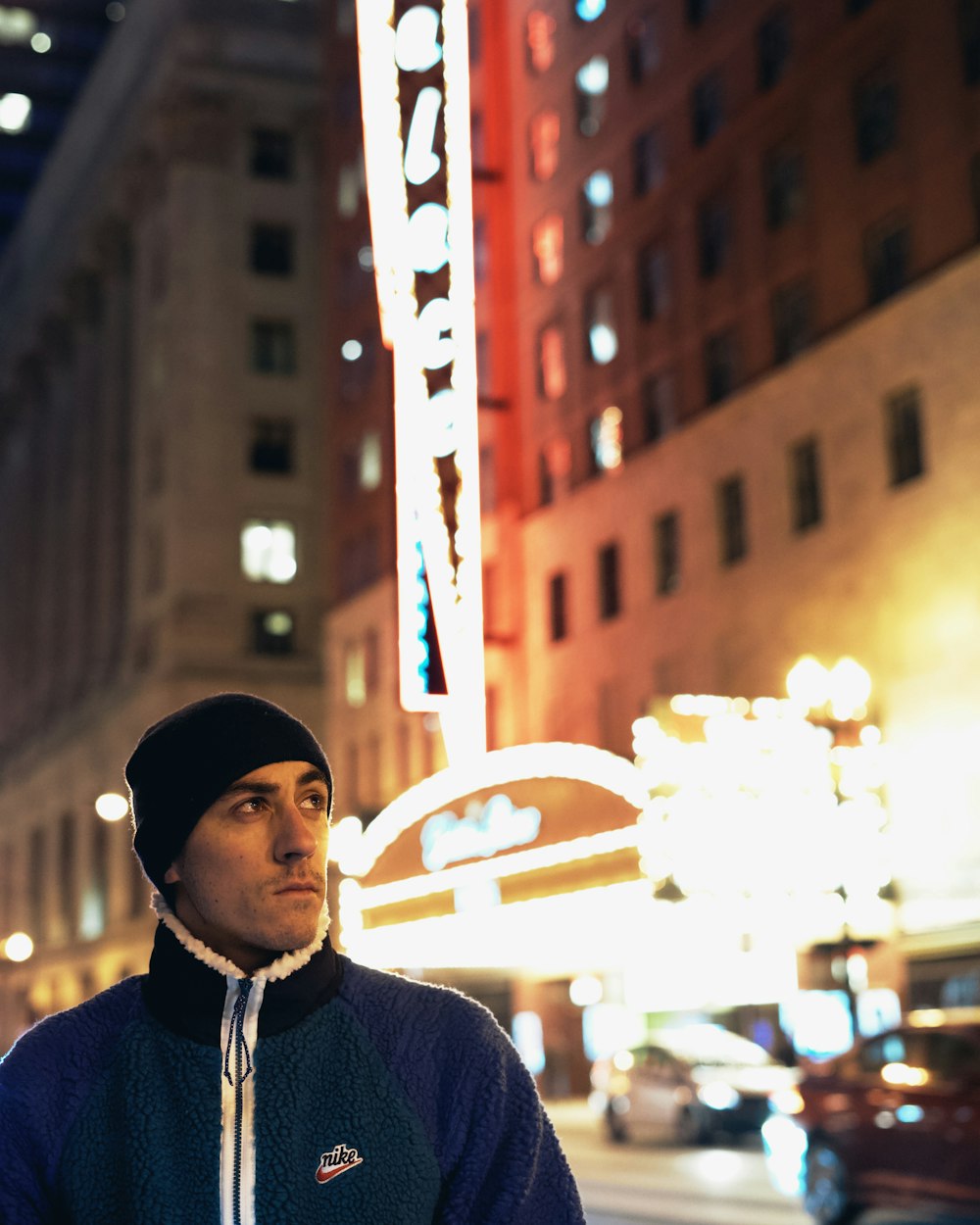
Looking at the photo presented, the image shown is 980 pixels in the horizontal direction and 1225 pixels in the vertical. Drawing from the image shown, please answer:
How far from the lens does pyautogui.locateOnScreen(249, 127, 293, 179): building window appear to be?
68.5m

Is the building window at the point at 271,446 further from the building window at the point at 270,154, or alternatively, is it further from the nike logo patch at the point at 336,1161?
the nike logo patch at the point at 336,1161

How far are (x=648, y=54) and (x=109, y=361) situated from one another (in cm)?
4071

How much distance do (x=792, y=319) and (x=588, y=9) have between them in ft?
40.0

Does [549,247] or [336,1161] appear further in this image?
[549,247]

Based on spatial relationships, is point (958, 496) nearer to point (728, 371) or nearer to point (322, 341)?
point (728, 371)

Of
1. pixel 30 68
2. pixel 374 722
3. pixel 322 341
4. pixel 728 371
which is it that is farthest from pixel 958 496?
pixel 30 68

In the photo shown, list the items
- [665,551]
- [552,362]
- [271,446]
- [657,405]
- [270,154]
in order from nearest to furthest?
1. [665,551]
2. [657,405]
3. [552,362]
4. [271,446]
5. [270,154]

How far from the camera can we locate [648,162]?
1590 inches

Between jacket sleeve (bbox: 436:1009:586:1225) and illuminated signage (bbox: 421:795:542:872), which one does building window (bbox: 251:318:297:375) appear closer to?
illuminated signage (bbox: 421:795:542:872)

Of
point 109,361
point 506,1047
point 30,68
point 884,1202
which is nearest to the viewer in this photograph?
point 506,1047

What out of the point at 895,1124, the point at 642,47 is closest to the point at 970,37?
the point at 642,47

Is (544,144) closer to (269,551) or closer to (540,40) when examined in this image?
(540,40)

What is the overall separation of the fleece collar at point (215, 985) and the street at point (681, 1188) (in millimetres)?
15559

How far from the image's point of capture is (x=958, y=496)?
95.8 ft
